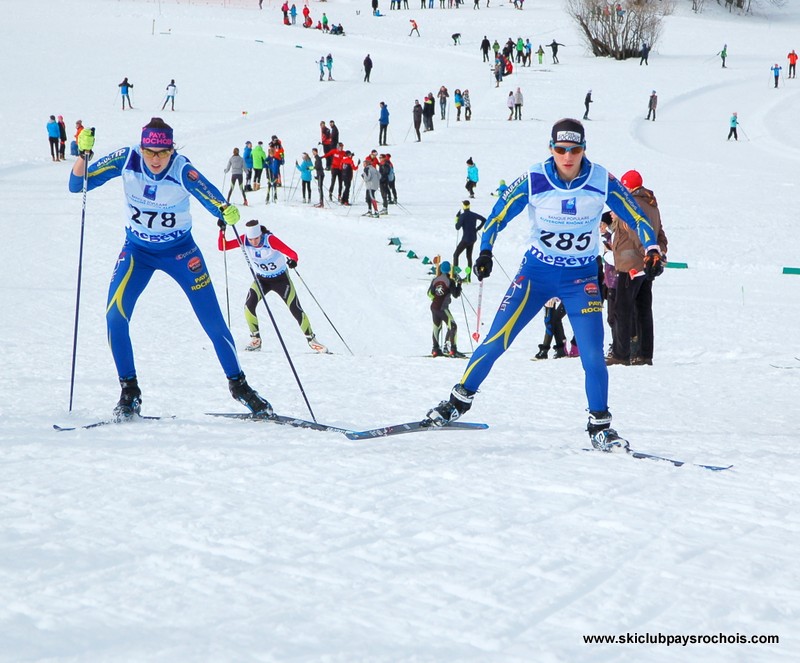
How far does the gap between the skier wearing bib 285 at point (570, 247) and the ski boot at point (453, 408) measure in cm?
41

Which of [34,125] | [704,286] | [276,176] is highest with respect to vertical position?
[34,125]

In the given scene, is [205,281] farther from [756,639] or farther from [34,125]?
[34,125]

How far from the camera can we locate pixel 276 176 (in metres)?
21.7

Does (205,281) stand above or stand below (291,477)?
above

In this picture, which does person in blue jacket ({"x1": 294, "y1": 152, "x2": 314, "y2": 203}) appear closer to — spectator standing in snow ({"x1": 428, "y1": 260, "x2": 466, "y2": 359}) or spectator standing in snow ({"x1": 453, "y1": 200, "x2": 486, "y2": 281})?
spectator standing in snow ({"x1": 453, "y1": 200, "x2": 486, "y2": 281})

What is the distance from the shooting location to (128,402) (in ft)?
18.9

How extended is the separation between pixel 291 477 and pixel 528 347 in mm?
7655

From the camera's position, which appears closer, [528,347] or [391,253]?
[528,347]

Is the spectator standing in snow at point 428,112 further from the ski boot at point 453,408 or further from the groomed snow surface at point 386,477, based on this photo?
the ski boot at point 453,408

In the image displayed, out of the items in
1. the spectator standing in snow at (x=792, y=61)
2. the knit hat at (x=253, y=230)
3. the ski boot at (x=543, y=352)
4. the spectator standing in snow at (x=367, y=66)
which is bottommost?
the ski boot at (x=543, y=352)

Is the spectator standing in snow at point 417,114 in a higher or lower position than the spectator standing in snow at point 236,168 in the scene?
higher

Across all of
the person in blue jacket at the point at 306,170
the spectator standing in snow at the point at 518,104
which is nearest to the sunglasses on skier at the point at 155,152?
the person in blue jacket at the point at 306,170

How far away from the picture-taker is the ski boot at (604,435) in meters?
5.14

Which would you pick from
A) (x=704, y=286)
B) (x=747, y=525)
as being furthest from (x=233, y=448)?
(x=704, y=286)
